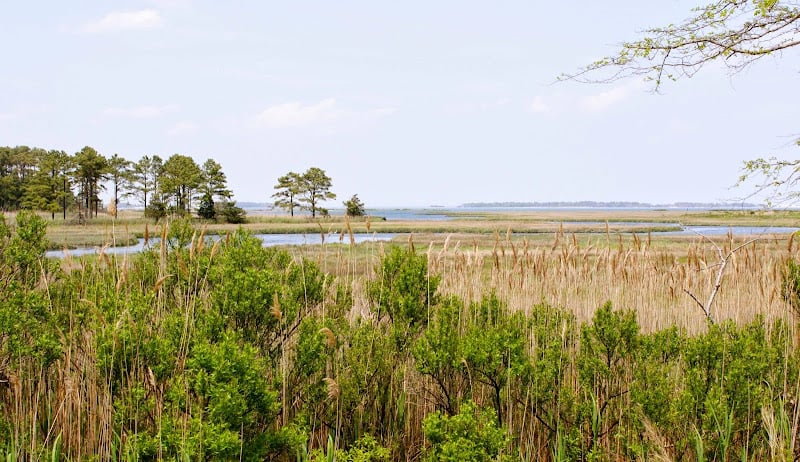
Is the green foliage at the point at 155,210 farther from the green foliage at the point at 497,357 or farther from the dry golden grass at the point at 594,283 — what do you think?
the green foliage at the point at 497,357

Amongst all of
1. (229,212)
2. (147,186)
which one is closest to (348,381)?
(229,212)

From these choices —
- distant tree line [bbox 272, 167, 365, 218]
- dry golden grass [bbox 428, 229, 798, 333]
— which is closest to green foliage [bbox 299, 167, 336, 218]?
distant tree line [bbox 272, 167, 365, 218]

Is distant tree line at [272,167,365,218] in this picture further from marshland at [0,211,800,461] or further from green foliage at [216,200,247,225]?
marshland at [0,211,800,461]

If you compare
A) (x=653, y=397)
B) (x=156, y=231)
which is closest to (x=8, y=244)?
(x=156, y=231)

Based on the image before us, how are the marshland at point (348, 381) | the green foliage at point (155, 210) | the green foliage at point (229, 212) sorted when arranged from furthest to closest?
the green foliage at point (229, 212), the green foliage at point (155, 210), the marshland at point (348, 381)

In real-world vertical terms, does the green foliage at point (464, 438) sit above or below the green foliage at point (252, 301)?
below

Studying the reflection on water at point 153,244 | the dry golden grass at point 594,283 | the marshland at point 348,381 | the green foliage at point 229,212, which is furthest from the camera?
the green foliage at point 229,212

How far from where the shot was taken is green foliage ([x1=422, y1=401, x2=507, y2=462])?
270 centimetres

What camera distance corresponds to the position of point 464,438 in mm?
2758

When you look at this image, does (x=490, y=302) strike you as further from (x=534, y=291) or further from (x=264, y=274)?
(x=534, y=291)

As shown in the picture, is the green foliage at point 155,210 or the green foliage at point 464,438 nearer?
the green foliage at point 464,438

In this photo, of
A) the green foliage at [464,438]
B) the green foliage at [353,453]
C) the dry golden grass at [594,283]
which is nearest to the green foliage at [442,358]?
the green foliage at [464,438]

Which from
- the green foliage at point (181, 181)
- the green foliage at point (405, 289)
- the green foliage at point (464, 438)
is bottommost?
the green foliage at point (464, 438)

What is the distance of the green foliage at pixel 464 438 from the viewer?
8.87 ft
